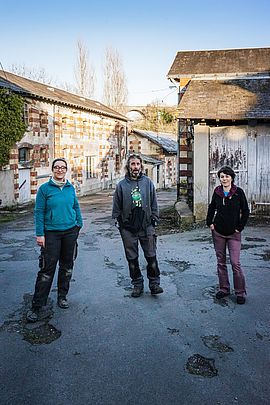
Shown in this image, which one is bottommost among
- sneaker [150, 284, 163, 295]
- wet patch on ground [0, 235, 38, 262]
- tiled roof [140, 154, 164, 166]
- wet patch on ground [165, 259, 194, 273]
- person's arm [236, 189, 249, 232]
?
wet patch on ground [0, 235, 38, 262]

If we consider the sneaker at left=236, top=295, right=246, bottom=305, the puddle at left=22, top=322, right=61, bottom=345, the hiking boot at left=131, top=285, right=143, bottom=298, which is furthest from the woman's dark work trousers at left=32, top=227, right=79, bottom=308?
the sneaker at left=236, top=295, right=246, bottom=305

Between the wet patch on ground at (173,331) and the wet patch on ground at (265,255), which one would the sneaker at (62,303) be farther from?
the wet patch on ground at (265,255)

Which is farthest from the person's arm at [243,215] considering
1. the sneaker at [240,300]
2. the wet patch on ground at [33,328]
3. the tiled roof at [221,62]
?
the tiled roof at [221,62]

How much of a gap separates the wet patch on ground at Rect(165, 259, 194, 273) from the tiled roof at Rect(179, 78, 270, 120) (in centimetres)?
463

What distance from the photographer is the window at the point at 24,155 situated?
2006 centimetres

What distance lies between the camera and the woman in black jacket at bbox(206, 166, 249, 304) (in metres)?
5.37

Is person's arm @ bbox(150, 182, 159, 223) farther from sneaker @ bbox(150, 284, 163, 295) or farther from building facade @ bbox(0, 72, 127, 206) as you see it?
building facade @ bbox(0, 72, 127, 206)

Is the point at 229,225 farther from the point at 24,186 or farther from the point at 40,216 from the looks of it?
the point at 24,186

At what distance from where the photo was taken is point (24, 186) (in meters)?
20.3

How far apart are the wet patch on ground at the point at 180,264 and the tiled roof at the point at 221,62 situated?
8579 millimetres

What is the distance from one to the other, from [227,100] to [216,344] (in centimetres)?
890

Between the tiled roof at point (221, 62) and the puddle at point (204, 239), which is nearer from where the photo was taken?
the puddle at point (204, 239)

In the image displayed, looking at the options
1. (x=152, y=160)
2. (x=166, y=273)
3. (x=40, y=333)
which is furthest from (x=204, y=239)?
(x=152, y=160)

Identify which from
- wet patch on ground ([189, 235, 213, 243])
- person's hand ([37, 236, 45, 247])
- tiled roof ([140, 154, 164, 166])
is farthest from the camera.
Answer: tiled roof ([140, 154, 164, 166])
